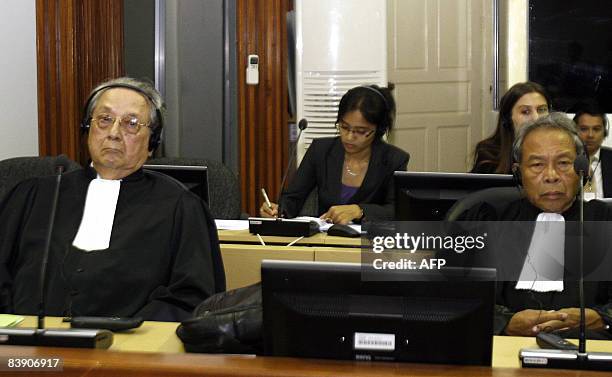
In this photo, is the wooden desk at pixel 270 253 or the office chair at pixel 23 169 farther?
the office chair at pixel 23 169

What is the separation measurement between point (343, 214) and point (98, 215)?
151 cm

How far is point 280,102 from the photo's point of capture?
6.46m

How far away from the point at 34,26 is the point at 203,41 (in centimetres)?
176

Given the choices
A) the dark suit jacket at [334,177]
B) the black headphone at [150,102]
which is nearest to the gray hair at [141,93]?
the black headphone at [150,102]

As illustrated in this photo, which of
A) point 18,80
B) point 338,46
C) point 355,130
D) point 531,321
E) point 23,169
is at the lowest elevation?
point 531,321

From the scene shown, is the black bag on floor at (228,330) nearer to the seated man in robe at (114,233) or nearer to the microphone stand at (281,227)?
the seated man in robe at (114,233)

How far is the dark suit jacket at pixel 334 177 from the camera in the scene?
15.0ft

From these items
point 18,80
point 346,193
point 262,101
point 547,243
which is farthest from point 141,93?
point 262,101

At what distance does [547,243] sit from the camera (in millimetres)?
2287

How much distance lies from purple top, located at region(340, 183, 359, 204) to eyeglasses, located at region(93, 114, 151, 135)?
1809 millimetres

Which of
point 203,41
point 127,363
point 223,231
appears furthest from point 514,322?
point 203,41

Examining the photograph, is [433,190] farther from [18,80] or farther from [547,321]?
[18,80]

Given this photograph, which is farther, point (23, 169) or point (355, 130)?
point (355, 130)

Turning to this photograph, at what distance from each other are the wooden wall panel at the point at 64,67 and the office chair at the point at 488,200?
2882 millimetres
